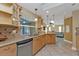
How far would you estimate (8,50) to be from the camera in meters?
2.72

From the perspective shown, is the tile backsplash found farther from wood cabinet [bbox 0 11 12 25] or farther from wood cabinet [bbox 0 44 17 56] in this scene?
wood cabinet [bbox 0 44 17 56]

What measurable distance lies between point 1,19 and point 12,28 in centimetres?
101

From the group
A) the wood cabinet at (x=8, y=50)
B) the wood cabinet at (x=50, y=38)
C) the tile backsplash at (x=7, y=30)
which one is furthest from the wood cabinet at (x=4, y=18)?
the wood cabinet at (x=50, y=38)

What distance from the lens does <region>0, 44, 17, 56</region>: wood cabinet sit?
8.15 ft

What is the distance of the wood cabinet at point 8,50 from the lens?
97.8 inches

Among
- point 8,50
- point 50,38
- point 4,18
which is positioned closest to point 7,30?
point 4,18

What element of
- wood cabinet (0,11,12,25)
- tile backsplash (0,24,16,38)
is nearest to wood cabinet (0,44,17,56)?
tile backsplash (0,24,16,38)

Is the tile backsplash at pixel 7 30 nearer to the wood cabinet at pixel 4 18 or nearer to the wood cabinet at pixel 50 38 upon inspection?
the wood cabinet at pixel 4 18

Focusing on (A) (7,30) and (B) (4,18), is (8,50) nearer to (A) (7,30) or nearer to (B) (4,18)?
(B) (4,18)

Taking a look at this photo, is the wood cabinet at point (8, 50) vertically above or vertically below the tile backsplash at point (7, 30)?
below

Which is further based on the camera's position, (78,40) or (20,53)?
(78,40)

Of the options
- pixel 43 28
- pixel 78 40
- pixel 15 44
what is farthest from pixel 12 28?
pixel 43 28

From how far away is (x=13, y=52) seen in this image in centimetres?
296

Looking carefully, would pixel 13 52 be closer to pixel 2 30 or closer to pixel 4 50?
pixel 4 50
